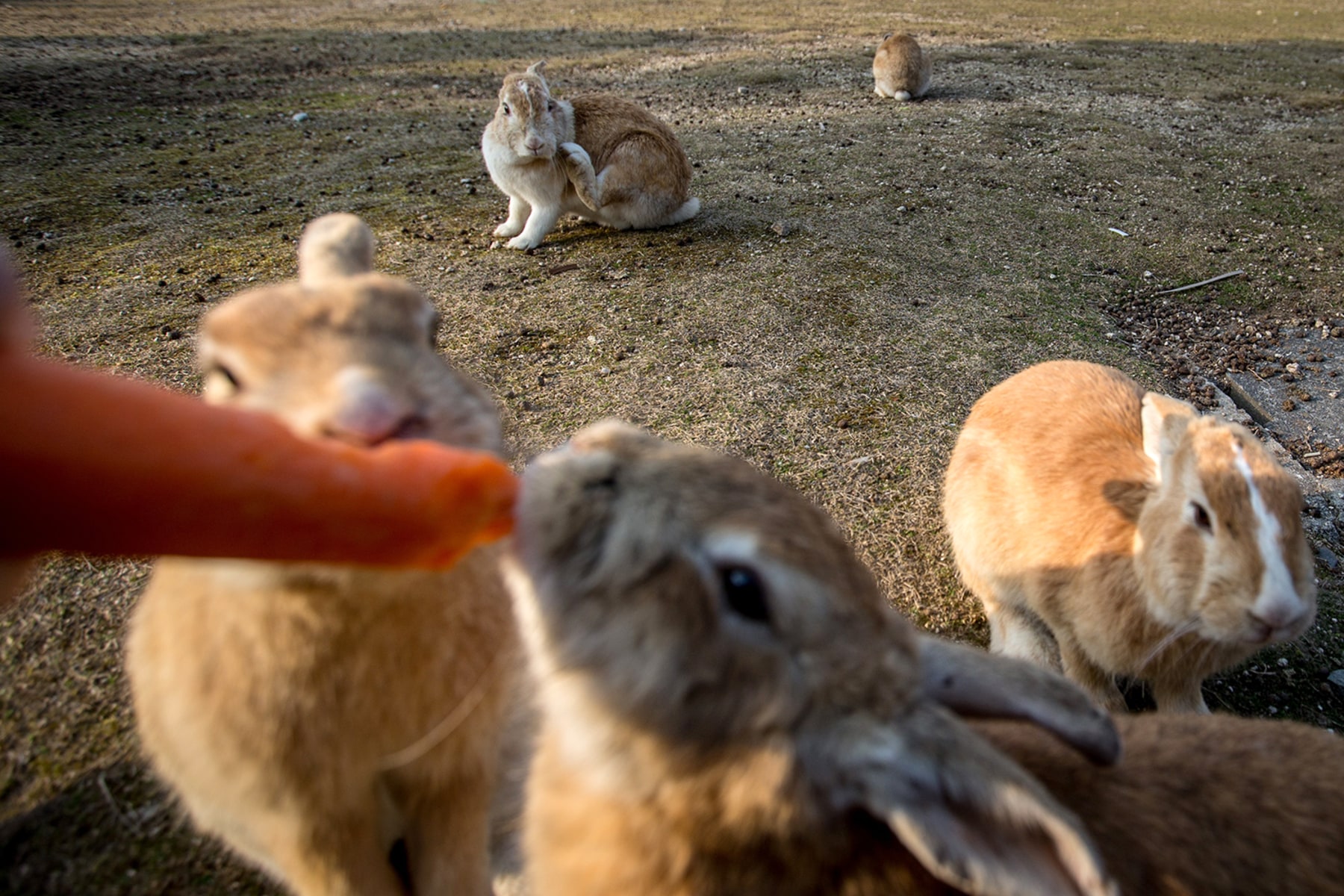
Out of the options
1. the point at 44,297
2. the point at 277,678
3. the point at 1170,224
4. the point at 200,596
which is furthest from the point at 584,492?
the point at 1170,224

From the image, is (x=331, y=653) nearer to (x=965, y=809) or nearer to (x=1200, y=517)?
(x=965, y=809)

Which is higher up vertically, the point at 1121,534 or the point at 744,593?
the point at 744,593

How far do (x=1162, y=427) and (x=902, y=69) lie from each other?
9.77 meters

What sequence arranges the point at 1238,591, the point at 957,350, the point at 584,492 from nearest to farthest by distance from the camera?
1. the point at 584,492
2. the point at 1238,591
3. the point at 957,350

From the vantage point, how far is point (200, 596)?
177 centimetres

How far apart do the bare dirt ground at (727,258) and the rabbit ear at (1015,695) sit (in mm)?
1624

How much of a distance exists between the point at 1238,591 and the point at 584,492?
7.54 ft

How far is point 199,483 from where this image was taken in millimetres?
1174

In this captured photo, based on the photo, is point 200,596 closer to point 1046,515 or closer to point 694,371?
point 1046,515

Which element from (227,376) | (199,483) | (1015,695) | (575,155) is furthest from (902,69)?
(199,483)

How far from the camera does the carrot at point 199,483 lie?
1.07 m

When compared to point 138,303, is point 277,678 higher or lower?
higher

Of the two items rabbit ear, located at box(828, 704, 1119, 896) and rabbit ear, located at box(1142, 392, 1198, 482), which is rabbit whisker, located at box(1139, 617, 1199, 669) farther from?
rabbit ear, located at box(828, 704, 1119, 896)

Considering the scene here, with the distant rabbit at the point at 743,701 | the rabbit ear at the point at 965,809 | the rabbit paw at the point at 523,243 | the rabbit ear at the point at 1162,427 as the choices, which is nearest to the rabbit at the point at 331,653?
the distant rabbit at the point at 743,701
